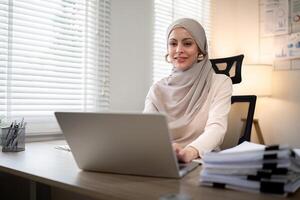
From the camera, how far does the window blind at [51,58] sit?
1584 millimetres

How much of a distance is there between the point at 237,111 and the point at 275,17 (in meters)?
1.29

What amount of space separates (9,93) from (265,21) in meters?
2.27

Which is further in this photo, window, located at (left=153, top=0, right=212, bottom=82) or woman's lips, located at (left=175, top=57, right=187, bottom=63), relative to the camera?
window, located at (left=153, top=0, right=212, bottom=82)

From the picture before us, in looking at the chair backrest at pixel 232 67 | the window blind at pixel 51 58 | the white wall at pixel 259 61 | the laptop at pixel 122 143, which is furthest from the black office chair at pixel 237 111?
the laptop at pixel 122 143

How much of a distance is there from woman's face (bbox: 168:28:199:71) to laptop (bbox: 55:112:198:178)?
820 mm

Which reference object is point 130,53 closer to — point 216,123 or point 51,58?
point 51,58

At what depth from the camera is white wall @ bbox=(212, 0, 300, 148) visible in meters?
2.65

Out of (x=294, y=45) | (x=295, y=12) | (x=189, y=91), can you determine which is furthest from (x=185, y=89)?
(x=295, y=12)

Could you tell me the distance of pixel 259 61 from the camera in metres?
2.86

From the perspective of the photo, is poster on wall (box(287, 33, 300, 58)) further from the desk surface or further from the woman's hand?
the desk surface

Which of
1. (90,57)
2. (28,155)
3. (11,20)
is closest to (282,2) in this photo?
(90,57)

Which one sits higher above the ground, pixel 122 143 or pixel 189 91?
pixel 189 91

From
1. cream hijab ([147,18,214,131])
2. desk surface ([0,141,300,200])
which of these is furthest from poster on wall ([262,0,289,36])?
desk surface ([0,141,300,200])

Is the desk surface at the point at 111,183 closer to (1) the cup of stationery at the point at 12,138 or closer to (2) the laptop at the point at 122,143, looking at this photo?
(2) the laptop at the point at 122,143
